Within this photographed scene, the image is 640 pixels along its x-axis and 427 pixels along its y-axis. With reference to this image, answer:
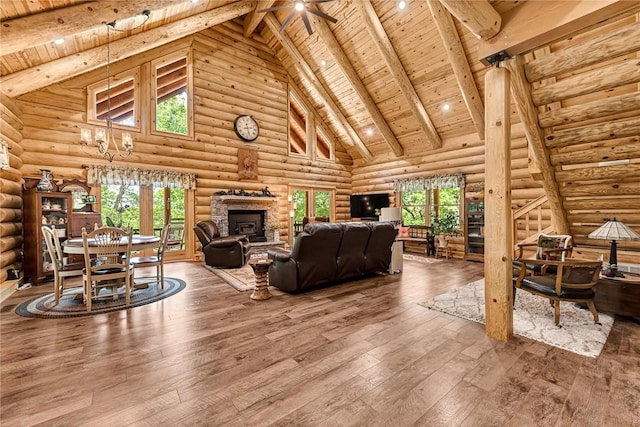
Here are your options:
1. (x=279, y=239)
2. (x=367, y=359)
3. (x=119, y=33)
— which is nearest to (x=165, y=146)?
(x=119, y=33)

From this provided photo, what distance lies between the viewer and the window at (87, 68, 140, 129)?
5786 millimetres

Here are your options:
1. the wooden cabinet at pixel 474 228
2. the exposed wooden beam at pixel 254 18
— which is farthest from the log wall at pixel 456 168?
the exposed wooden beam at pixel 254 18

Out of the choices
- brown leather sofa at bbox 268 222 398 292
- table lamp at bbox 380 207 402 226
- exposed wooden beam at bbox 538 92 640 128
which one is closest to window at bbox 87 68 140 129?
brown leather sofa at bbox 268 222 398 292

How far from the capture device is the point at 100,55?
4.96 metres

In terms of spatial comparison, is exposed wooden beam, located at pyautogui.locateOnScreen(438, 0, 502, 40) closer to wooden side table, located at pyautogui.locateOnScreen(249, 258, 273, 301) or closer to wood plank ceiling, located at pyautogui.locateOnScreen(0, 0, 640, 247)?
wood plank ceiling, located at pyautogui.locateOnScreen(0, 0, 640, 247)

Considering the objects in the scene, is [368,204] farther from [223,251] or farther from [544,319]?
[544,319]

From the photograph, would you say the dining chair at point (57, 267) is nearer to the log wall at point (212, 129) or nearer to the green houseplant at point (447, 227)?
the log wall at point (212, 129)

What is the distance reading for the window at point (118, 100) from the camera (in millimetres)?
5786

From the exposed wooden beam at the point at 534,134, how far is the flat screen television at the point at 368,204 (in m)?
4.61

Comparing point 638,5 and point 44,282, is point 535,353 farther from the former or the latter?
point 44,282

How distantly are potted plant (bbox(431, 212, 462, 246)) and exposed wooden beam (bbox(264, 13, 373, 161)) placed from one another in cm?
344

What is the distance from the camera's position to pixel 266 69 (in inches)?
330

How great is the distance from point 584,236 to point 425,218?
12.0 feet

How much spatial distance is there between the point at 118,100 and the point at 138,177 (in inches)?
75.4
